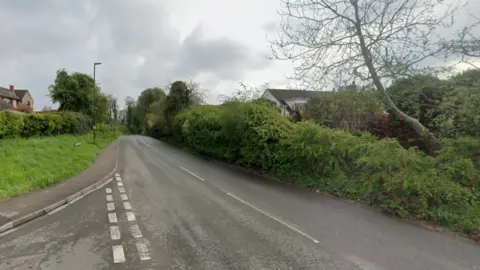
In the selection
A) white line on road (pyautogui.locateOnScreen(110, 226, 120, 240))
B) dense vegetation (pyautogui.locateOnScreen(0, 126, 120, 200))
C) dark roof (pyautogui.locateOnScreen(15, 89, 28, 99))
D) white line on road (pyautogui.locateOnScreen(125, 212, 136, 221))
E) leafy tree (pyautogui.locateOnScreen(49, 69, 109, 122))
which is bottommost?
white line on road (pyautogui.locateOnScreen(125, 212, 136, 221))

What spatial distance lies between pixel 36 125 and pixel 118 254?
21.0 m

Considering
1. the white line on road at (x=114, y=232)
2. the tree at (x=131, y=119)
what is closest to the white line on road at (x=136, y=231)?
the white line on road at (x=114, y=232)

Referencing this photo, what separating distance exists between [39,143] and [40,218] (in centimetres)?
1256

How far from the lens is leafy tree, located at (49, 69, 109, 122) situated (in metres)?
40.1

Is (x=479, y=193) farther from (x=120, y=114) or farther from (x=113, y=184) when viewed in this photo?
(x=120, y=114)

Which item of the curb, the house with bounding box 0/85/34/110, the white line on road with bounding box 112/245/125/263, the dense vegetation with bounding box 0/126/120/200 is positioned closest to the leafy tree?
the dense vegetation with bounding box 0/126/120/200

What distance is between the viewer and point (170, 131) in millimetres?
39906

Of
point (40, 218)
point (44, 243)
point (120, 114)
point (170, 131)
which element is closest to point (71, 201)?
point (40, 218)

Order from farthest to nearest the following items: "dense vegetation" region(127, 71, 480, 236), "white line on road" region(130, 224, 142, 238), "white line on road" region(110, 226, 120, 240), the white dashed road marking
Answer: "dense vegetation" region(127, 71, 480, 236)
"white line on road" region(130, 224, 142, 238)
"white line on road" region(110, 226, 120, 240)
the white dashed road marking

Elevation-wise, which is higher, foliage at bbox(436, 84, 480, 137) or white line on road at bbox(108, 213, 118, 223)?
foliage at bbox(436, 84, 480, 137)

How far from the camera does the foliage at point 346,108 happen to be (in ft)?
35.7

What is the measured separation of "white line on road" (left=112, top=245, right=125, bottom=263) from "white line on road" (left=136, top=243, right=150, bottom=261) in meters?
0.26

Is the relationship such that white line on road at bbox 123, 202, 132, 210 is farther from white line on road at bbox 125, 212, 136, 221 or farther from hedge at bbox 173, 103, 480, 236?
hedge at bbox 173, 103, 480, 236

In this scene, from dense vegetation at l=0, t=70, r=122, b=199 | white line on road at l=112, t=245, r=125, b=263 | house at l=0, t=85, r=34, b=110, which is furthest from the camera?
house at l=0, t=85, r=34, b=110
